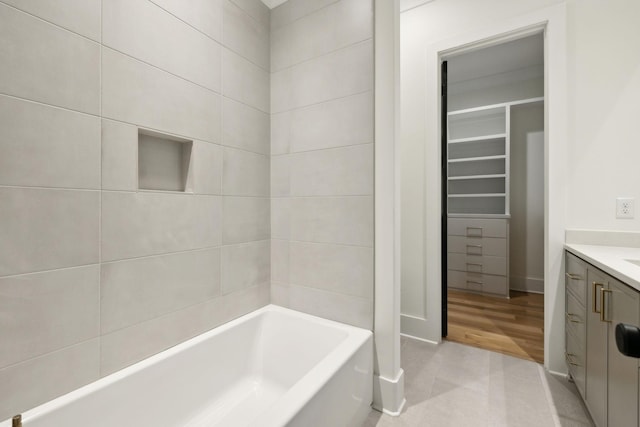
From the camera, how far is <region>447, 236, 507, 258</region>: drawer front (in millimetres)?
3377

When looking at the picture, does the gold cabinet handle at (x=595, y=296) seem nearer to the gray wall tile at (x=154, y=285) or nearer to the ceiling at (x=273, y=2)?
the gray wall tile at (x=154, y=285)

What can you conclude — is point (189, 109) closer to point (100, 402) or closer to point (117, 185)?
point (117, 185)

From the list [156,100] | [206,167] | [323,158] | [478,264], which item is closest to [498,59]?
[478,264]

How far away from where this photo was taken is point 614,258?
1343mm

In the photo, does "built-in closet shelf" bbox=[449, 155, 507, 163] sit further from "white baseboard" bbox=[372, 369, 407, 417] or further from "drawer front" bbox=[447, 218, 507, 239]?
"white baseboard" bbox=[372, 369, 407, 417]

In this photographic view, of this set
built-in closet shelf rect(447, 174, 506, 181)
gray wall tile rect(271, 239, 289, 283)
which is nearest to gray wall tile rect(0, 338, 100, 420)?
gray wall tile rect(271, 239, 289, 283)

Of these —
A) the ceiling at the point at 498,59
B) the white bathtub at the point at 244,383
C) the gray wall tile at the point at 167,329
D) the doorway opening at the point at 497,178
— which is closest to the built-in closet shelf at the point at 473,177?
the doorway opening at the point at 497,178

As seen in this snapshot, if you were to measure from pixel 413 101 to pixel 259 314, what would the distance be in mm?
2041

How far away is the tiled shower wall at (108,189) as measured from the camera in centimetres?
90

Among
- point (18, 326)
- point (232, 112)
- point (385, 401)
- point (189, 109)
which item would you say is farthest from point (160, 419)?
point (232, 112)

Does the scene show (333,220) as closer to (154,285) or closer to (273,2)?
(154,285)

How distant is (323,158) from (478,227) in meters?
2.72

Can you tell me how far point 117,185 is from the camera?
1.13m

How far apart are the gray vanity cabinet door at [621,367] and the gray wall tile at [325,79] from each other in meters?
1.42
